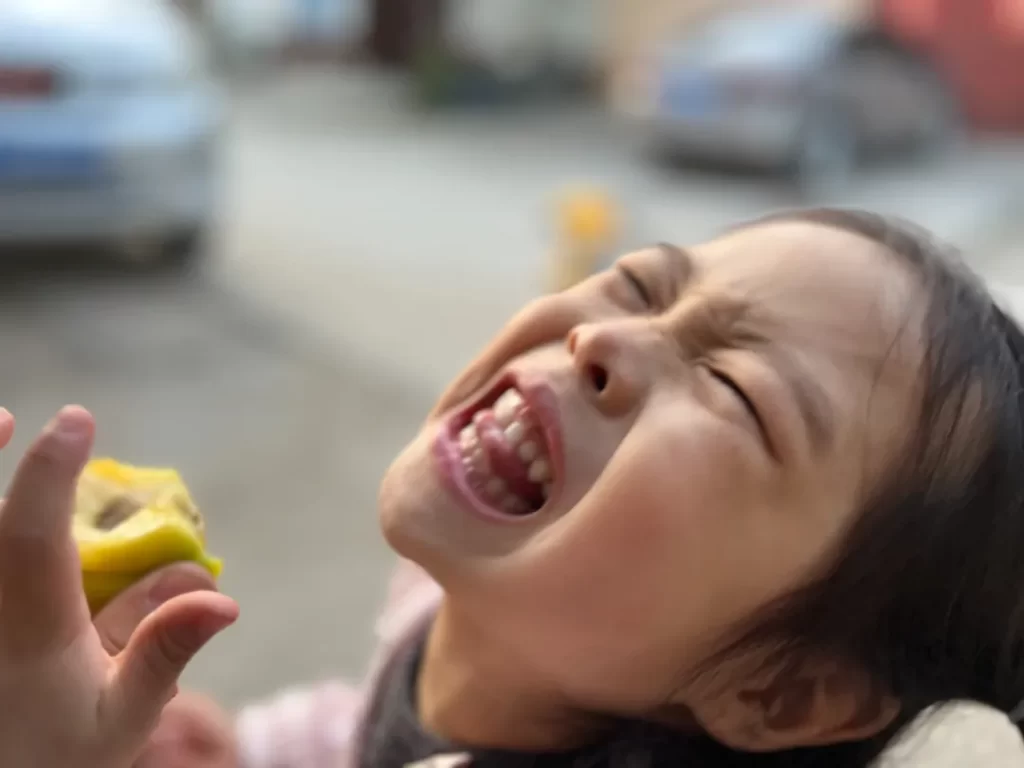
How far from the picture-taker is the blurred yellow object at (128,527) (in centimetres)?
62

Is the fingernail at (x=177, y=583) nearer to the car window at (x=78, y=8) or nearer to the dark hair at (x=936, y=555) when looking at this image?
the dark hair at (x=936, y=555)

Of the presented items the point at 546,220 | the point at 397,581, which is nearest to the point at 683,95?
the point at 546,220

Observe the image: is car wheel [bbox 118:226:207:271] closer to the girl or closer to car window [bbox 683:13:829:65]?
car window [bbox 683:13:829:65]

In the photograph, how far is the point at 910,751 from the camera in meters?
0.68

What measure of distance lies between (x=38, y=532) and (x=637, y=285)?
37 centimetres

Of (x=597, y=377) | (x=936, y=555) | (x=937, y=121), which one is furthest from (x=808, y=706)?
(x=937, y=121)

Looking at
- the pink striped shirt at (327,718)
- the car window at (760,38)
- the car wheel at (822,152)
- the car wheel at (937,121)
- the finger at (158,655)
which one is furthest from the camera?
the car wheel at (937,121)

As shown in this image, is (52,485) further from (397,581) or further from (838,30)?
(838,30)

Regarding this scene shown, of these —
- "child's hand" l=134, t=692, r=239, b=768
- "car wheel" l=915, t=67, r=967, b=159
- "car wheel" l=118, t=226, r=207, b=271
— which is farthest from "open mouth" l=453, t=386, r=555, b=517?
"car wheel" l=915, t=67, r=967, b=159

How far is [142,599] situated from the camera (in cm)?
62

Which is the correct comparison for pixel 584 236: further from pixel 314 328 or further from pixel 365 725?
pixel 365 725

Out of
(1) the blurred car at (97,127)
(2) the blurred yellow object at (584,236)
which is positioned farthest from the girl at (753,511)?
(1) the blurred car at (97,127)

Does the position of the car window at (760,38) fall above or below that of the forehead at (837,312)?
below

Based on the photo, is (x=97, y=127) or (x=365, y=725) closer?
(x=365, y=725)
